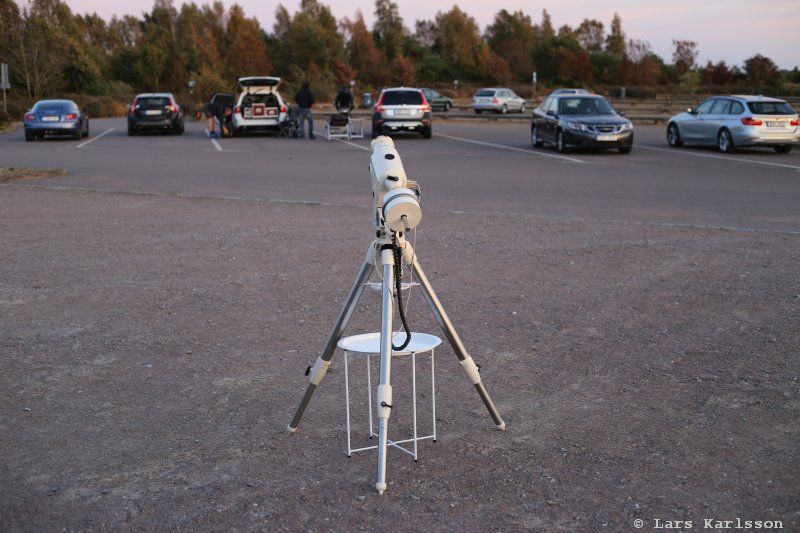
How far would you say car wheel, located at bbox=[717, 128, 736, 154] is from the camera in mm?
25219

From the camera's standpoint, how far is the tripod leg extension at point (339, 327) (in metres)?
4.54

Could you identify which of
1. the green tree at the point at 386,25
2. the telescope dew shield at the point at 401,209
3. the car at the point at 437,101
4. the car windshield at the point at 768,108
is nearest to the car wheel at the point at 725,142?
the car windshield at the point at 768,108

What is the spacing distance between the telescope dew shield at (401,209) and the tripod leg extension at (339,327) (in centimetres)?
33

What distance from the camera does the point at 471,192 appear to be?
53.5 ft

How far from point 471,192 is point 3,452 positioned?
39.4 ft

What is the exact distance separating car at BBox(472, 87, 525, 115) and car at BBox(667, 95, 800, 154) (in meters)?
29.3

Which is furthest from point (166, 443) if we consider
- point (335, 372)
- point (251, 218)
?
point (251, 218)

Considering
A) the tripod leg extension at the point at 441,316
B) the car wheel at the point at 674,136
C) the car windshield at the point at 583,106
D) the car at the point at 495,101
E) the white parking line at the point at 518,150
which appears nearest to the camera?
the tripod leg extension at the point at 441,316

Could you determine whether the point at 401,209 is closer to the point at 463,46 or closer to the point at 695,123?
the point at 695,123

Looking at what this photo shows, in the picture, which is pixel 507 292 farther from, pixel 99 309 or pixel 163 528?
pixel 163 528

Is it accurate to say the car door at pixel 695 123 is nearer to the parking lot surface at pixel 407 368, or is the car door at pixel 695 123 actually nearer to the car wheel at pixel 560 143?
the car wheel at pixel 560 143

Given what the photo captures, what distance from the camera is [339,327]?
459cm

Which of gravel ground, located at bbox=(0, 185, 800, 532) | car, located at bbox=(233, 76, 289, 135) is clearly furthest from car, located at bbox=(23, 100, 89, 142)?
gravel ground, located at bbox=(0, 185, 800, 532)

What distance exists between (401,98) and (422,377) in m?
27.1
